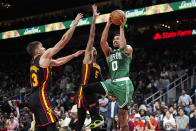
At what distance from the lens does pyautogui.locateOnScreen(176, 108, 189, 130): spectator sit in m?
11.7

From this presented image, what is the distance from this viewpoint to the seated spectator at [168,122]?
11.8m

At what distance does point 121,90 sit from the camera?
6.31 meters

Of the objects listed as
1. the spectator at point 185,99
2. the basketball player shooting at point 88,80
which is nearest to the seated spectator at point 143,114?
the spectator at point 185,99

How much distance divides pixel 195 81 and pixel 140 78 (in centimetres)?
291

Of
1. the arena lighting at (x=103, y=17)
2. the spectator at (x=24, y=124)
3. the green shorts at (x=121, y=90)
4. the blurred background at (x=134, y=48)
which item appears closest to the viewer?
the green shorts at (x=121, y=90)

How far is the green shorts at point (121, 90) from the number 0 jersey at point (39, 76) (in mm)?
1314

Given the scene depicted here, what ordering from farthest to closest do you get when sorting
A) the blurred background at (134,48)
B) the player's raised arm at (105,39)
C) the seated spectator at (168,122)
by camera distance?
1. the blurred background at (134,48)
2. the seated spectator at (168,122)
3. the player's raised arm at (105,39)

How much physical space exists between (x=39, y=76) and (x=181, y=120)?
7720mm

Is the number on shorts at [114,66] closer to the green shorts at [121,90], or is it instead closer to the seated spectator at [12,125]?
the green shorts at [121,90]

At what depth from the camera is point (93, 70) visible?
23.0 ft

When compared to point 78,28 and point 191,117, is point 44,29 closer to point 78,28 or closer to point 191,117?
point 78,28

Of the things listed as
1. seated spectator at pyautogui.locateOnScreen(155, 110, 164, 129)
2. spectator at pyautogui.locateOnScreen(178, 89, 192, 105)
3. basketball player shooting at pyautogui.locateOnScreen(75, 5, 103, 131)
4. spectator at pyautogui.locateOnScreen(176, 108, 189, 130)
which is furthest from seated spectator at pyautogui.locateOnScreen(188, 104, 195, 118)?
basketball player shooting at pyautogui.locateOnScreen(75, 5, 103, 131)

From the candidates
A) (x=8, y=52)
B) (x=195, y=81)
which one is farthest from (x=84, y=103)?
(x=8, y=52)

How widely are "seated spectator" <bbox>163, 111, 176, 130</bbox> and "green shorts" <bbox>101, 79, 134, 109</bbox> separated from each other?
19.5ft
